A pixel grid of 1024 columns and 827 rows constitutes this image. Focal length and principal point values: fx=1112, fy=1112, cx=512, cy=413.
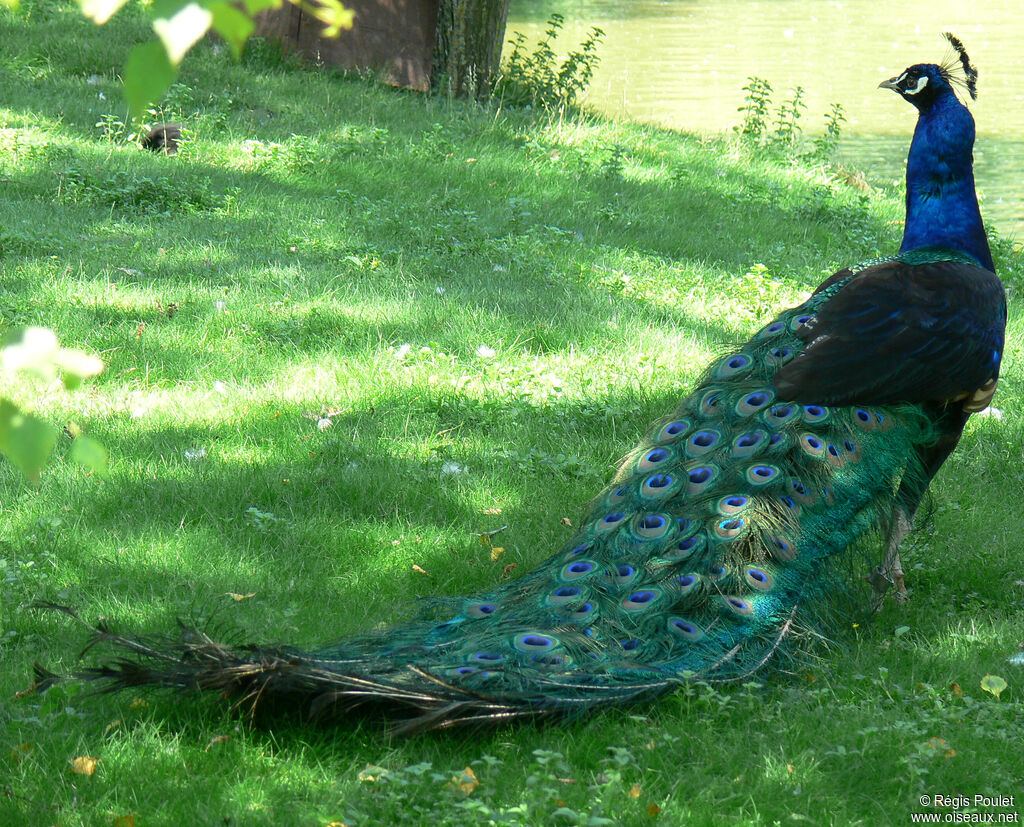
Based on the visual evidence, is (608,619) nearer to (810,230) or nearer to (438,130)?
(810,230)

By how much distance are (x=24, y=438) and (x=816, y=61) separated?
19.9 m

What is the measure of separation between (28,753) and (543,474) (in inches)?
94.8

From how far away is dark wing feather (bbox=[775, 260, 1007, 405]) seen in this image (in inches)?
146

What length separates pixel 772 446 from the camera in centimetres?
363

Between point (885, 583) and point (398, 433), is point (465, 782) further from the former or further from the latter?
point (398, 433)

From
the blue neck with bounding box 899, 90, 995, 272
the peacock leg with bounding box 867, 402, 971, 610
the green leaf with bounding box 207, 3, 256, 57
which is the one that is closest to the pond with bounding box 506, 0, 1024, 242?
the blue neck with bounding box 899, 90, 995, 272

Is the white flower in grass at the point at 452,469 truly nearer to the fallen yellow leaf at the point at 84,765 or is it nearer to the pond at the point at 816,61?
the fallen yellow leaf at the point at 84,765

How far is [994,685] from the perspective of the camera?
132 inches

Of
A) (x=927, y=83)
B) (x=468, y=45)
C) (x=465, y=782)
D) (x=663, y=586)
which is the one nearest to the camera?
(x=465, y=782)

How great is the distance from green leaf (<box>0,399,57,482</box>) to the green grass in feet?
5.69

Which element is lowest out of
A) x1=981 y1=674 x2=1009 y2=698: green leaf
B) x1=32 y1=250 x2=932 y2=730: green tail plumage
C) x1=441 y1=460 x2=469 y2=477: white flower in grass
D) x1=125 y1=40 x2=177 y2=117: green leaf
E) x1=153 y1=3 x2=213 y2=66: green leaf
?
x1=981 y1=674 x2=1009 y2=698: green leaf

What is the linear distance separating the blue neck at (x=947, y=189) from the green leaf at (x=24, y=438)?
3850 mm

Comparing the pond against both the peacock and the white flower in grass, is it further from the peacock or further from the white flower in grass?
the white flower in grass

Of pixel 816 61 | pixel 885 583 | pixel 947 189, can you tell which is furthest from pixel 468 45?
pixel 816 61
